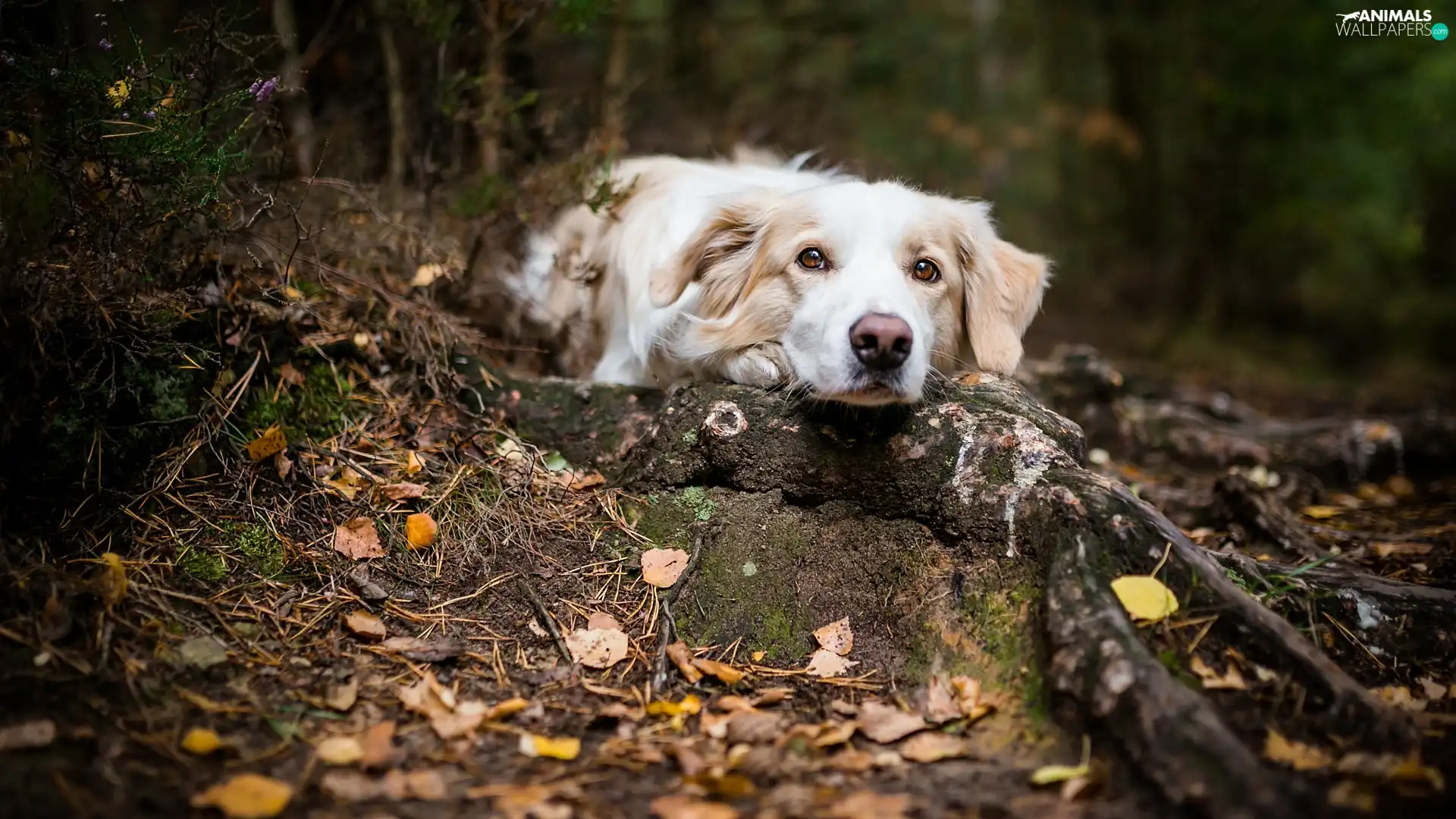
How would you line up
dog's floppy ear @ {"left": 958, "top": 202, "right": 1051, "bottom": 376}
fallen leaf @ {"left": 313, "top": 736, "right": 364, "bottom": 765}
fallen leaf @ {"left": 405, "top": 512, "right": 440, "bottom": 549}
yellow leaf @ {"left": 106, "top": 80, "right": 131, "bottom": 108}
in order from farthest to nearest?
dog's floppy ear @ {"left": 958, "top": 202, "right": 1051, "bottom": 376}, fallen leaf @ {"left": 405, "top": 512, "right": 440, "bottom": 549}, yellow leaf @ {"left": 106, "top": 80, "right": 131, "bottom": 108}, fallen leaf @ {"left": 313, "top": 736, "right": 364, "bottom": 765}

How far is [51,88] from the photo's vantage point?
2590 millimetres

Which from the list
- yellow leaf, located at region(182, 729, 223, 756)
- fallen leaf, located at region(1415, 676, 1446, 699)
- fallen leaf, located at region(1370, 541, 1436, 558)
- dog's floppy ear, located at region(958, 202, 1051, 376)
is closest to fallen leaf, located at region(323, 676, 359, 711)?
yellow leaf, located at region(182, 729, 223, 756)

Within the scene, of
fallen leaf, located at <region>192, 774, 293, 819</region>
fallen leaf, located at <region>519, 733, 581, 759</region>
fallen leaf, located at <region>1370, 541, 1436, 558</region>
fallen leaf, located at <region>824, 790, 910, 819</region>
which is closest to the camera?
fallen leaf, located at <region>192, 774, 293, 819</region>

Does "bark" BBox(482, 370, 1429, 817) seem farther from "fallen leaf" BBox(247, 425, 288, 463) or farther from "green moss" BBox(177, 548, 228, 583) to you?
"green moss" BBox(177, 548, 228, 583)

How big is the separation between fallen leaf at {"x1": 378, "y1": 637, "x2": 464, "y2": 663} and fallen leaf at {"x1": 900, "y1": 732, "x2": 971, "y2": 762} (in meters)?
1.24

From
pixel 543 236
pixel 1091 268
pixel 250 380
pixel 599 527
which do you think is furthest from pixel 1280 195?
pixel 250 380

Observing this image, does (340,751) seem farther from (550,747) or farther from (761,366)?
(761,366)

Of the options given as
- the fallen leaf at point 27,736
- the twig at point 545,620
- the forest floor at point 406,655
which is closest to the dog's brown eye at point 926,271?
the forest floor at point 406,655

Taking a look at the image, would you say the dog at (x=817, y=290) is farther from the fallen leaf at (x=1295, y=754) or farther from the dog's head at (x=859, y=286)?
the fallen leaf at (x=1295, y=754)

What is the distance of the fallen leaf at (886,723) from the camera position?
2.32 meters

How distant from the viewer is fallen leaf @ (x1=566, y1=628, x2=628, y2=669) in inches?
103

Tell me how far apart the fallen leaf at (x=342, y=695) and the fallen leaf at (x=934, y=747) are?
137 cm

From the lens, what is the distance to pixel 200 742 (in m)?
2.05

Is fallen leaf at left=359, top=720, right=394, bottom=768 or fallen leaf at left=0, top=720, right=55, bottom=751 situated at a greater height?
fallen leaf at left=0, top=720, right=55, bottom=751
